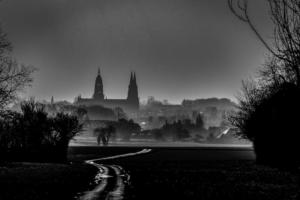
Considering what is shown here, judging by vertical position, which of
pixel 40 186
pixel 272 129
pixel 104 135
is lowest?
pixel 40 186

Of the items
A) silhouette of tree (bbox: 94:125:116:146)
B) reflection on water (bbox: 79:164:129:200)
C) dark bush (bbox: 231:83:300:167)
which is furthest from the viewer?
silhouette of tree (bbox: 94:125:116:146)

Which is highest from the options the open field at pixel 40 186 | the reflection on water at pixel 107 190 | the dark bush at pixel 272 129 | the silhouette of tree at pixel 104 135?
the silhouette of tree at pixel 104 135

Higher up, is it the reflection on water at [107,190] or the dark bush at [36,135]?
the dark bush at [36,135]

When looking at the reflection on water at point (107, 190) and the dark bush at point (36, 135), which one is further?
the dark bush at point (36, 135)

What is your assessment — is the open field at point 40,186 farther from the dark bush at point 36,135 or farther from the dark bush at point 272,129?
the dark bush at point 272,129

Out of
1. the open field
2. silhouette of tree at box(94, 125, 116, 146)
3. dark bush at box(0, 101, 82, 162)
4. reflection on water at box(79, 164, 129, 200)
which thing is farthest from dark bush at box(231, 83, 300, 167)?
silhouette of tree at box(94, 125, 116, 146)

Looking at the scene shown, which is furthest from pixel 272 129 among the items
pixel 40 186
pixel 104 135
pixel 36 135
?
pixel 104 135

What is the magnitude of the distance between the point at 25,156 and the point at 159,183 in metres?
26.6

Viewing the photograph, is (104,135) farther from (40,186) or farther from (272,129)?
(40,186)

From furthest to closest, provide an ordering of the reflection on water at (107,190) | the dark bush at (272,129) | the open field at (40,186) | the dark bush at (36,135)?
the dark bush at (36,135) → the dark bush at (272,129) → the open field at (40,186) → the reflection on water at (107,190)

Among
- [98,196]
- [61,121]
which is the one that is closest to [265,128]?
[61,121]

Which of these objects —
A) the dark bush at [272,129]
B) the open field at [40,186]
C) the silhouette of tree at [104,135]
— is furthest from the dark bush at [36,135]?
the silhouette of tree at [104,135]

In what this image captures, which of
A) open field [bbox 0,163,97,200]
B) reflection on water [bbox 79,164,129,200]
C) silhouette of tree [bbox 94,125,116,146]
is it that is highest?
silhouette of tree [bbox 94,125,116,146]

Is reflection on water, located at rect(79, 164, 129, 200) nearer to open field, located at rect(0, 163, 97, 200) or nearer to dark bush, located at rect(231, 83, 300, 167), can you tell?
open field, located at rect(0, 163, 97, 200)
